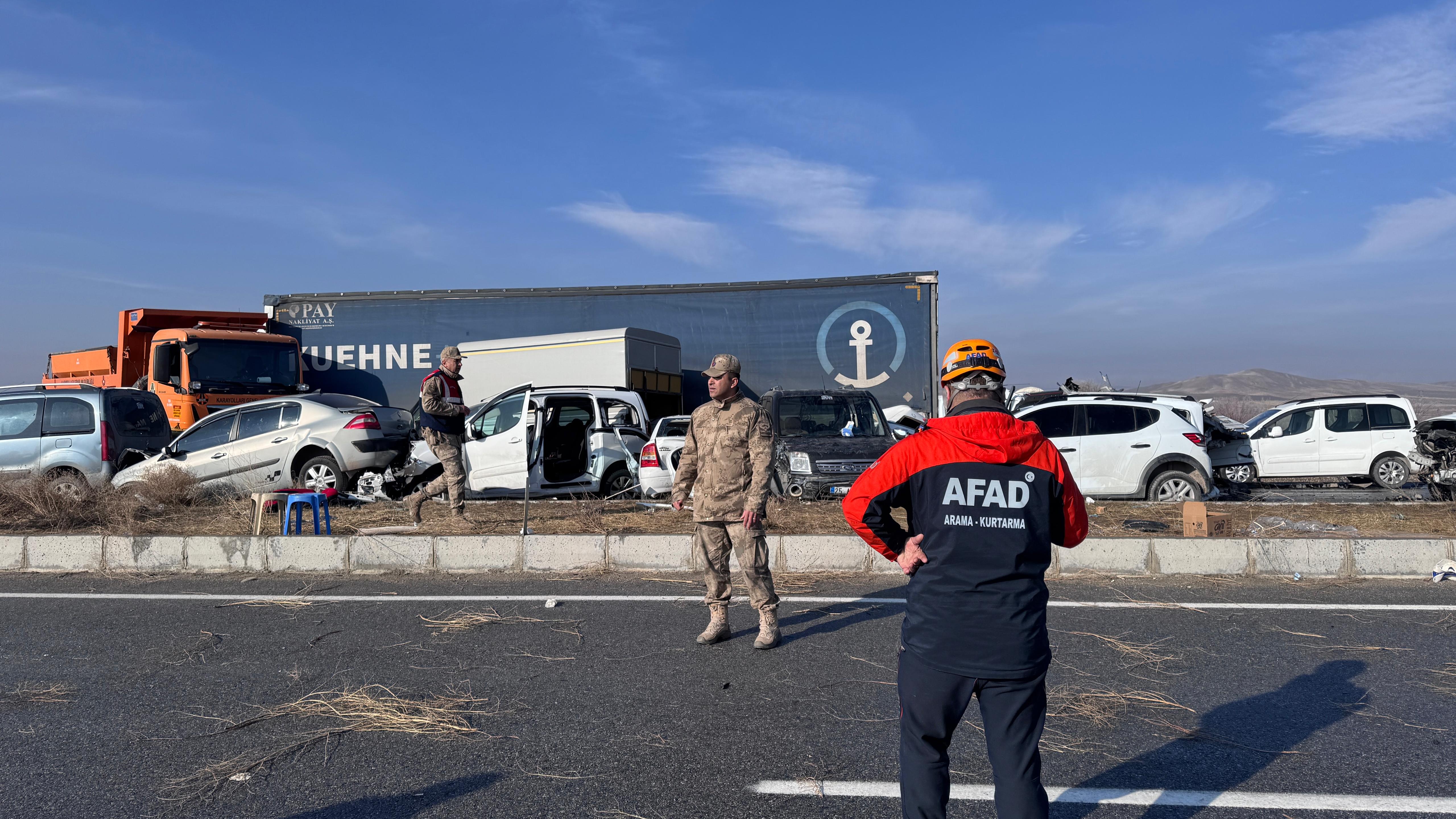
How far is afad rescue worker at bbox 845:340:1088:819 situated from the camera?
2646 mm

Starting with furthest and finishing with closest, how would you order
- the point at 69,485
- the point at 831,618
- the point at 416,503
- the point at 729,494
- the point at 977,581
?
the point at 69,485, the point at 416,503, the point at 831,618, the point at 729,494, the point at 977,581

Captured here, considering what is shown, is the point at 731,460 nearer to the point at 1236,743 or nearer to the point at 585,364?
the point at 1236,743

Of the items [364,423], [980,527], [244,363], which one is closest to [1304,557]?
[980,527]

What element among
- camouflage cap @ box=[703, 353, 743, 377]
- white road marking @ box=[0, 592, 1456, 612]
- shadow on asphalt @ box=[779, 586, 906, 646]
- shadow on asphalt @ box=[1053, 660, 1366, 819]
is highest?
camouflage cap @ box=[703, 353, 743, 377]

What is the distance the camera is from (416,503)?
9.77 metres

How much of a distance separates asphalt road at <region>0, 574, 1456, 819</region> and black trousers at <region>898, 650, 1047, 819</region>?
2.40ft

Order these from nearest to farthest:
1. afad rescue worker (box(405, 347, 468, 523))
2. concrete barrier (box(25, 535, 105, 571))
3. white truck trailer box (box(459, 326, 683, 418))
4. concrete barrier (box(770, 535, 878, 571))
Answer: concrete barrier (box(770, 535, 878, 571))
concrete barrier (box(25, 535, 105, 571))
afad rescue worker (box(405, 347, 468, 523))
white truck trailer box (box(459, 326, 683, 418))

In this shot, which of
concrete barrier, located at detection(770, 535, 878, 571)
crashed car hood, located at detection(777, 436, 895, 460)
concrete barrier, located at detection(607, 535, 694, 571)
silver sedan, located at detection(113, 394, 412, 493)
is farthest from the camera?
silver sedan, located at detection(113, 394, 412, 493)

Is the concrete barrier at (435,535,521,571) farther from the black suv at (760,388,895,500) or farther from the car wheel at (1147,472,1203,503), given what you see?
Result: the car wheel at (1147,472,1203,503)

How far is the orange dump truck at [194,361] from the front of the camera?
619 inches

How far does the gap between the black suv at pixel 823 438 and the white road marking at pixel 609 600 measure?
369 centimetres

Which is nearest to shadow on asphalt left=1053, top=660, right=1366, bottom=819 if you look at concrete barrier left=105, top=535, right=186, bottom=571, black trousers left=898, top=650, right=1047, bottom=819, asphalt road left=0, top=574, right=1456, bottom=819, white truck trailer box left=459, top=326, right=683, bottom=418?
asphalt road left=0, top=574, right=1456, bottom=819

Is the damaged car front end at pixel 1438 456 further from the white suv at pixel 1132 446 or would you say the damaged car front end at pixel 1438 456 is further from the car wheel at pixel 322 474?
the car wheel at pixel 322 474

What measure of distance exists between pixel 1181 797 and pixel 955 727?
1.38 meters
